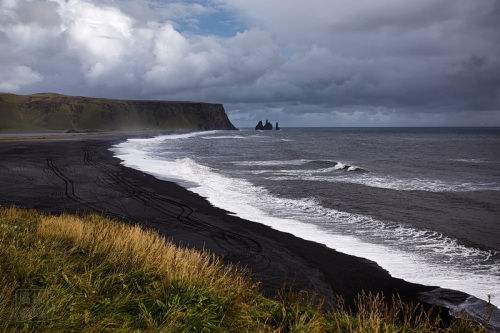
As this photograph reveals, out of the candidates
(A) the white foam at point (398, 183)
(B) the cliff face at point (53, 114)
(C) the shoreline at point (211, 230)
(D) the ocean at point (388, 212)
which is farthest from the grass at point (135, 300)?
(B) the cliff face at point (53, 114)

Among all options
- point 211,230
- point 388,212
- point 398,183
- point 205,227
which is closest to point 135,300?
point 211,230

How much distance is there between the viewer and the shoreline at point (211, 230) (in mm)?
7918

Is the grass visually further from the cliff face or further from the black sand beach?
the cliff face

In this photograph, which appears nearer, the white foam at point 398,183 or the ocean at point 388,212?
the ocean at point 388,212

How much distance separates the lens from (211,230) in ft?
38.8

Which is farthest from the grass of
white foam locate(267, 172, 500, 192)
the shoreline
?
white foam locate(267, 172, 500, 192)

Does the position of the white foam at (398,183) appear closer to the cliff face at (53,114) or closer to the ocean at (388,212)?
the ocean at (388,212)

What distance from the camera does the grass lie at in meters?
3.85

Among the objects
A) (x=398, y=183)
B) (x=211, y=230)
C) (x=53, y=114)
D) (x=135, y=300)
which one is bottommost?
(x=211, y=230)

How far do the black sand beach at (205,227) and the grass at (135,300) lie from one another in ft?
4.03

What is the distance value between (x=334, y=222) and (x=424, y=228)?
3.35 meters

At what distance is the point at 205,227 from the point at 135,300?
781 cm

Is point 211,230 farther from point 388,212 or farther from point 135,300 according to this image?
point 388,212

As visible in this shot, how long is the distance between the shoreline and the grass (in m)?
2.34
